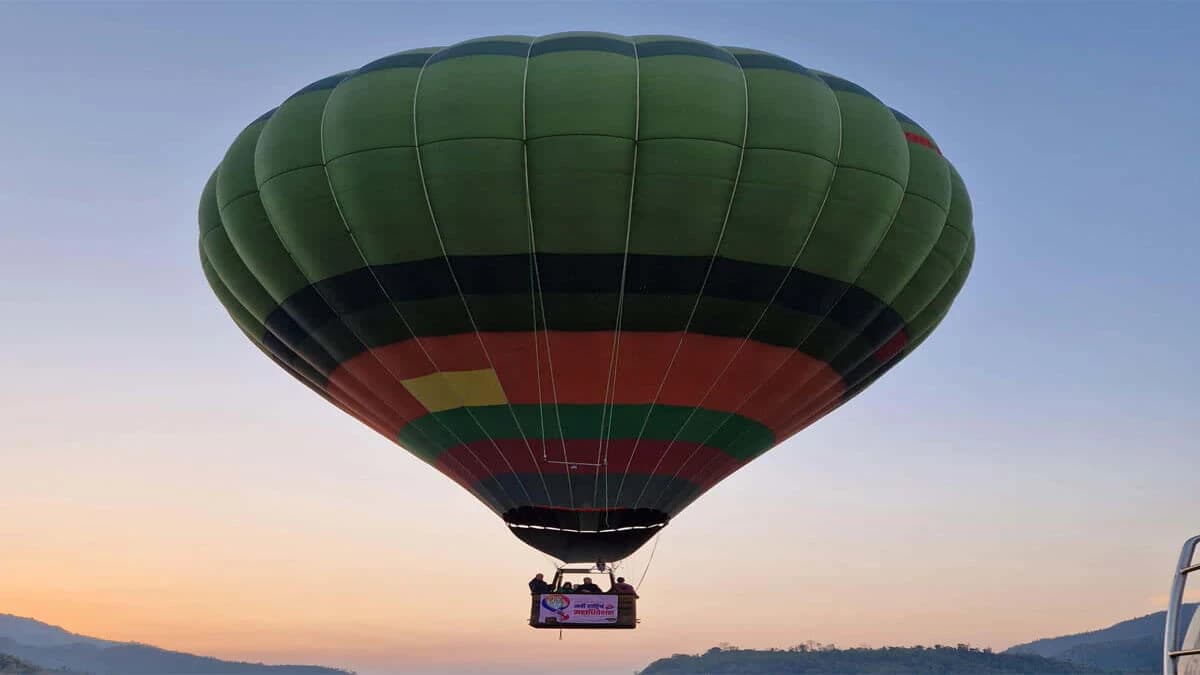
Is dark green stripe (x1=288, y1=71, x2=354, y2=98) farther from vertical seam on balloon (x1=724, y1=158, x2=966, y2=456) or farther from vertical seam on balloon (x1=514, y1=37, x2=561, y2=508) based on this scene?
vertical seam on balloon (x1=724, y1=158, x2=966, y2=456)

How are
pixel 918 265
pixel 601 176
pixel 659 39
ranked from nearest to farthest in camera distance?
pixel 601 176 < pixel 659 39 < pixel 918 265

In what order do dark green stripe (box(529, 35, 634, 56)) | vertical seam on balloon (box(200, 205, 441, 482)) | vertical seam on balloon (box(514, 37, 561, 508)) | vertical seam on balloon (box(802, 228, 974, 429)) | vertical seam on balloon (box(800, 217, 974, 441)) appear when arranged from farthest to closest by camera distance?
vertical seam on balloon (box(802, 228, 974, 429)) → vertical seam on balloon (box(800, 217, 974, 441)) → vertical seam on balloon (box(200, 205, 441, 482)) → dark green stripe (box(529, 35, 634, 56)) → vertical seam on balloon (box(514, 37, 561, 508))

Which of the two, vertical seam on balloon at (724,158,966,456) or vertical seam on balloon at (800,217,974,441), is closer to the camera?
vertical seam on balloon at (724,158,966,456)

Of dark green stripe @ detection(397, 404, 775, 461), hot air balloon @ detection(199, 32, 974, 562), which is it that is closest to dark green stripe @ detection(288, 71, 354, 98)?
hot air balloon @ detection(199, 32, 974, 562)

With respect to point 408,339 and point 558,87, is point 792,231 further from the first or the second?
point 408,339

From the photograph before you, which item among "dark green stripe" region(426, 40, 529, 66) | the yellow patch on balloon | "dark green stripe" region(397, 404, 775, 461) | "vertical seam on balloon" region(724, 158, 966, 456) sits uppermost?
"dark green stripe" region(426, 40, 529, 66)

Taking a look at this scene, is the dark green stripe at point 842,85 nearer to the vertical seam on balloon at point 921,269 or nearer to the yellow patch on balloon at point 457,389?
the vertical seam on balloon at point 921,269

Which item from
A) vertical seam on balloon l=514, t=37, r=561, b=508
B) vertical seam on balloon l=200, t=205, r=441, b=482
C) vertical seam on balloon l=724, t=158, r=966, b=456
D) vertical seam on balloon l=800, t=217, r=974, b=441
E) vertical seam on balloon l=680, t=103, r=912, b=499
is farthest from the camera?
vertical seam on balloon l=800, t=217, r=974, b=441

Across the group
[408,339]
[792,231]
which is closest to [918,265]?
[792,231]
